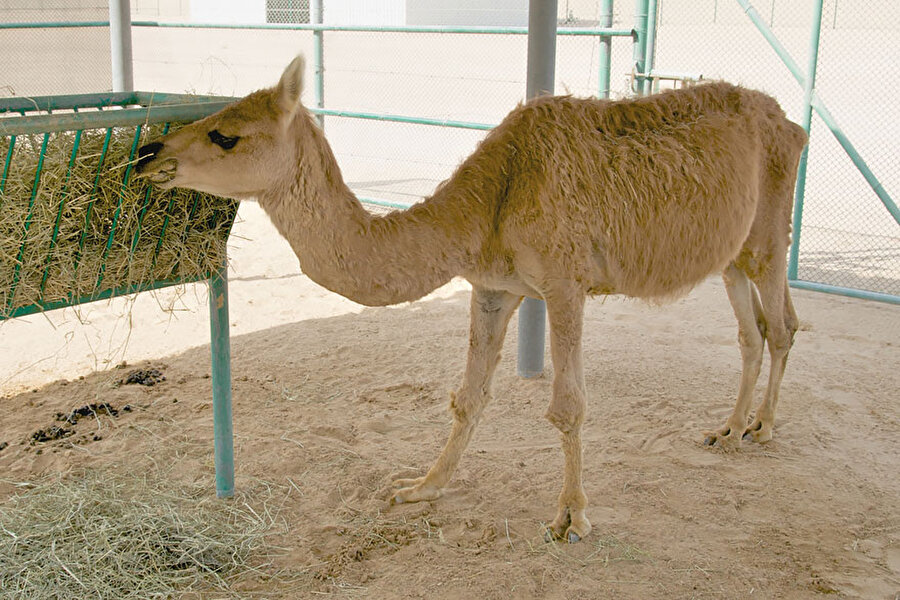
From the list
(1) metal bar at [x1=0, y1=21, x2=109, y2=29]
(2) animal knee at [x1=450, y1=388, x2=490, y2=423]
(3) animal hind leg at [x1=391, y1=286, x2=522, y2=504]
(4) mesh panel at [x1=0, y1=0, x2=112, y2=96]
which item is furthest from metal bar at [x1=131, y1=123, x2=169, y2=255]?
(4) mesh panel at [x1=0, y1=0, x2=112, y2=96]

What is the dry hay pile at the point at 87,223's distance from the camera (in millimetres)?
3195

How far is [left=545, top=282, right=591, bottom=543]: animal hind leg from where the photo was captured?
147 inches

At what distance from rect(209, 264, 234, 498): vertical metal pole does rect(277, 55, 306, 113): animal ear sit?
92cm

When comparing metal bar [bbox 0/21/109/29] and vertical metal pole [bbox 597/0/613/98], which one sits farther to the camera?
metal bar [bbox 0/21/109/29]

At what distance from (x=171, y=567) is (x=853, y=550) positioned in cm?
279

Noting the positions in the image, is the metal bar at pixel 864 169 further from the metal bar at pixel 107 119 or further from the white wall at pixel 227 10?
the white wall at pixel 227 10

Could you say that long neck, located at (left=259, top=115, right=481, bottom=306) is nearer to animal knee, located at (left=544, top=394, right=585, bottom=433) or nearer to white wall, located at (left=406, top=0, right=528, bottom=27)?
animal knee, located at (left=544, top=394, right=585, bottom=433)

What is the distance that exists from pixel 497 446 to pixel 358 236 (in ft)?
5.76

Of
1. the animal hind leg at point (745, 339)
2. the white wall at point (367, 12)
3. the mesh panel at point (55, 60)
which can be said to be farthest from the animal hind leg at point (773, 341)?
the white wall at point (367, 12)

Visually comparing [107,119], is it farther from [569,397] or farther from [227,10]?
[227,10]

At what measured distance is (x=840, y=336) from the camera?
6.57m

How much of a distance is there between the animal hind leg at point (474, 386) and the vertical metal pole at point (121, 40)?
3630 mm

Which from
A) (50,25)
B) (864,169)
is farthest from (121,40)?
(864,169)

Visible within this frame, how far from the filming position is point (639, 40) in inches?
324
